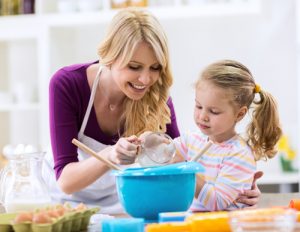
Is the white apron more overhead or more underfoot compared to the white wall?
more underfoot

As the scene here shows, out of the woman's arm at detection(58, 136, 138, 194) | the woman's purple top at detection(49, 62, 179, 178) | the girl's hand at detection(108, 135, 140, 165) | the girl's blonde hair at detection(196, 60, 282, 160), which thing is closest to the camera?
the girl's hand at detection(108, 135, 140, 165)

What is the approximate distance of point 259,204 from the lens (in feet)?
6.87

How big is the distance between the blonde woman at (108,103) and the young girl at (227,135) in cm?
10

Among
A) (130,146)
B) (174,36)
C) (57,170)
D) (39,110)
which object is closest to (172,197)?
(130,146)

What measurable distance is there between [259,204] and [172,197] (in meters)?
0.49

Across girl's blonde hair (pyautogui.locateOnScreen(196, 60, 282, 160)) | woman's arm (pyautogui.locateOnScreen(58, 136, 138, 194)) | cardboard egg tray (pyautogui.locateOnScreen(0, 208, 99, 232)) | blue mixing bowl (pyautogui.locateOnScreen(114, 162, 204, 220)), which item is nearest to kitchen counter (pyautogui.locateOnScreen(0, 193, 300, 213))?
girl's blonde hair (pyautogui.locateOnScreen(196, 60, 282, 160))

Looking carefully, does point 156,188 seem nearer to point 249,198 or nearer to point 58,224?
point 58,224

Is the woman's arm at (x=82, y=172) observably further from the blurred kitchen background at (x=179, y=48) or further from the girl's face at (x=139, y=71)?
the blurred kitchen background at (x=179, y=48)

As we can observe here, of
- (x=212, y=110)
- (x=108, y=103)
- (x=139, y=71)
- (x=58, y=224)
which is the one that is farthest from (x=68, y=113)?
(x=58, y=224)

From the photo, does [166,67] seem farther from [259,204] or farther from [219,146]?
[259,204]

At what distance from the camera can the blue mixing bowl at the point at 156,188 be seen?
65.9 inches

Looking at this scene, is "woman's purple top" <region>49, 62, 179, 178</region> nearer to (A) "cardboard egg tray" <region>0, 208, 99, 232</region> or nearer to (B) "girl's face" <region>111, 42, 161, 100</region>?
(B) "girl's face" <region>111, 42, 161, 100</region>

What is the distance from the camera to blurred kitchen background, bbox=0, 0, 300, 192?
14.8 feet

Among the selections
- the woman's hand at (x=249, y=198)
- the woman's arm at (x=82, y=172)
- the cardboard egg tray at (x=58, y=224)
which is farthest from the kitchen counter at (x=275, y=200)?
the cardboard egg tray at (x=58, y=224)
